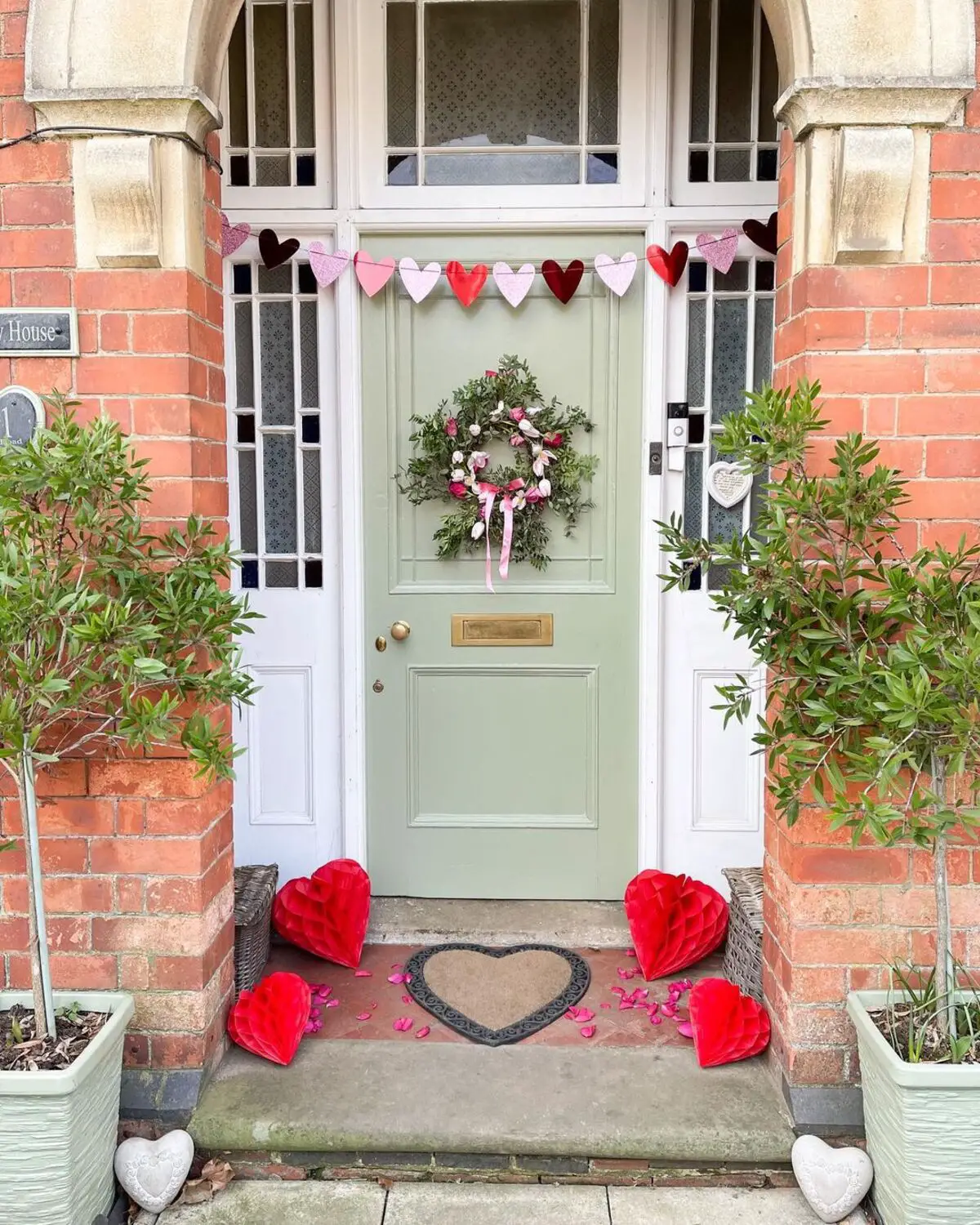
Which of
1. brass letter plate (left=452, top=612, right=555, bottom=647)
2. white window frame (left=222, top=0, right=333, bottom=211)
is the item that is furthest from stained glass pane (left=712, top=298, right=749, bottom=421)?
white window frame (left=222, top=0, right=333, bottom=211)

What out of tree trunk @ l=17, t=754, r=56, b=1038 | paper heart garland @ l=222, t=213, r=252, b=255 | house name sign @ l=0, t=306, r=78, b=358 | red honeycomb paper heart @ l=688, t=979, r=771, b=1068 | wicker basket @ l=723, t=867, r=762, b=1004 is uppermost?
paper heart garland @ l=222, t=213, r=252, b=255

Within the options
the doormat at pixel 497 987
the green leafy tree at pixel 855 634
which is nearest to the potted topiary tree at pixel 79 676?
the doormat at pixel 497 987

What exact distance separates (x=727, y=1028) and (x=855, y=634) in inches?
44.4

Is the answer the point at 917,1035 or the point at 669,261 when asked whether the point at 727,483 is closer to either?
the point at 669,261

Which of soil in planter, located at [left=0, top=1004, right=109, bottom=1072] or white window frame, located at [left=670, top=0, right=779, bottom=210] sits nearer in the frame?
soil in planter, located at [left=0, top=1004, right=109, bottom=1072]

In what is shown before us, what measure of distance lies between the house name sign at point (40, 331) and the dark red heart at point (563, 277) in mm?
1524

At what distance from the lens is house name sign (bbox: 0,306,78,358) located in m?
2.35

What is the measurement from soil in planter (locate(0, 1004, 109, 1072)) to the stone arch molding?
1.83 metres

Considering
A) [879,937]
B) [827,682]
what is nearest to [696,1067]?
[879,937]

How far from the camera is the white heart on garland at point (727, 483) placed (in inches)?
128

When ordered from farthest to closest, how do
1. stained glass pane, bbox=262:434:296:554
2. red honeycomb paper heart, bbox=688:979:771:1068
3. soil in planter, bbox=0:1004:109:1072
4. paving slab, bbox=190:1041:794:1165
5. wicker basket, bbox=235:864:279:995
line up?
stained glass pane, bbox=262:434:296:554
wicker basket, bbox=235:864:279:995
red honeycomb paper heart, bbox=688:979:771:1068
paving slab, bbox=190:1041:794:1165
soil in planter, bbox=0:1004:109:1072

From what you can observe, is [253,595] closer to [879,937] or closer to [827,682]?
[827,682]

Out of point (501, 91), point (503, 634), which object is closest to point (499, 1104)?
point (503, 634)

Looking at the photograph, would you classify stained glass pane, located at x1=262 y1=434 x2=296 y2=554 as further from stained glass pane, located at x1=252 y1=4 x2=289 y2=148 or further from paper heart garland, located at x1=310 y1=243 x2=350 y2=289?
stained glass pane, located at x1=252 y1=4 x2=289 y2=148
